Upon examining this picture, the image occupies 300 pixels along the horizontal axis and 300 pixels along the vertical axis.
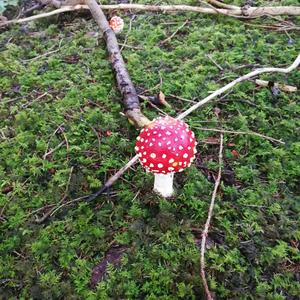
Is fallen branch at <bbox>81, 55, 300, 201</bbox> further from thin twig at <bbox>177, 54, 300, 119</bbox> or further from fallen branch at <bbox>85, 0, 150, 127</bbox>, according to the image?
fallen branch at <bbox>85, 0, 150, 127</bbox>

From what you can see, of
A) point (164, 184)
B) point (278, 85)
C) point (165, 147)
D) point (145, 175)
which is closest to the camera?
point (165, 147)

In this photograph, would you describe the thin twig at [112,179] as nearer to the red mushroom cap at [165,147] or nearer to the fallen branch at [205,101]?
the fallen branch at [205,101]

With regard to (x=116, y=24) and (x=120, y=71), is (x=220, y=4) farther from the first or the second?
(x=120, y=71)

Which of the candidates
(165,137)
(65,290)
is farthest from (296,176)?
(65,290)

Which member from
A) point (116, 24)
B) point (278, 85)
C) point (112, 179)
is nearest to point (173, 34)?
point (116, 24)

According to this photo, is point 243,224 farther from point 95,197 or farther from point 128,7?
point 128,7

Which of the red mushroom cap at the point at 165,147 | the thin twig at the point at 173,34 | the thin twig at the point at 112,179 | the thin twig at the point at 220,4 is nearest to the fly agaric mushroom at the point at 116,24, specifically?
the thin twig at the point at 173,34
